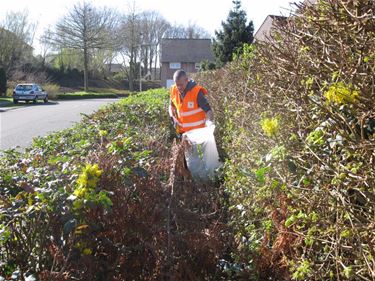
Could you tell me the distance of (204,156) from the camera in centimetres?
548

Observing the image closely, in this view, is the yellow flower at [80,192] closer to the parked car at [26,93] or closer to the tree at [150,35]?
the parked car at [26,93]

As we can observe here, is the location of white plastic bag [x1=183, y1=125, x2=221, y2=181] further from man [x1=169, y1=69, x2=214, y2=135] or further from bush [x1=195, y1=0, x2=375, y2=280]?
bush [x1=195, y1=0, x2=375, y2=280]

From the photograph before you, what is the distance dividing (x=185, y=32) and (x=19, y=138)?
3124 inches

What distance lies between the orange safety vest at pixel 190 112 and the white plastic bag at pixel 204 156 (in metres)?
1.25

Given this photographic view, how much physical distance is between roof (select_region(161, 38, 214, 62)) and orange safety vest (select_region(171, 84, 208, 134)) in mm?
64868

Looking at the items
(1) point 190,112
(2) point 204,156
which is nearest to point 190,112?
(1) point 190,112

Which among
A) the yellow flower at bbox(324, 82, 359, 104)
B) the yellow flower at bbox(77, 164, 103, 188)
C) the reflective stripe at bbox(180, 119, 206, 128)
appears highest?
the yellow flower at bbox(324, 82, 359, 104)

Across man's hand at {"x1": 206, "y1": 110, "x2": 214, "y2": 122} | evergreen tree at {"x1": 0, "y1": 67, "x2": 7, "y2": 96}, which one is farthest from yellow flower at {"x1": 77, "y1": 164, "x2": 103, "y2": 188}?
evergreen tree at {"x1": 0, "y1": 67, "x2": 7, "y2": 96}

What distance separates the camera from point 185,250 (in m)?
3.16

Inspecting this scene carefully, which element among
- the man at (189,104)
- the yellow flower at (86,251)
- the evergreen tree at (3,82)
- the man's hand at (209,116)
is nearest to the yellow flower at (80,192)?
the yellow flower at (86,251)

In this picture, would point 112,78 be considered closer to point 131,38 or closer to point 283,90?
point 131,38

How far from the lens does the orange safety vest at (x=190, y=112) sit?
6.83 metres

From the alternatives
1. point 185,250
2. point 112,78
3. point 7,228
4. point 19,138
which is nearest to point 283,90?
point 185,250

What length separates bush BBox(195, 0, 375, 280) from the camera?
2.12 m
